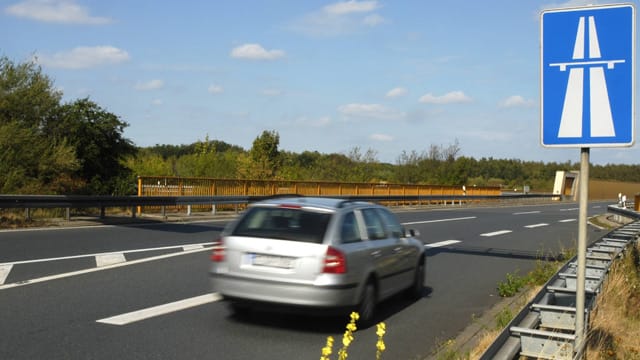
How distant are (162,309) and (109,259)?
4.38m

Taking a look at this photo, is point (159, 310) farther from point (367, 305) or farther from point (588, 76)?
point (588, 76)

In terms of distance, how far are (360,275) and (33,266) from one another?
6.00 m

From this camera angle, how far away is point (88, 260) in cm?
1184

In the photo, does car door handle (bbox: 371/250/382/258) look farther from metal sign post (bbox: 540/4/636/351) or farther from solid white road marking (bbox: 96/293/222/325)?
metal sign post (bbox: 540/4/636/351)

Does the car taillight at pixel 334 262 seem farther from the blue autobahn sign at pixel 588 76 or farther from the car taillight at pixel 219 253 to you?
the blue autobahn sign at pixel 588 76

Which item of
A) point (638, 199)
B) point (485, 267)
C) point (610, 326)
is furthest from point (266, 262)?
point (638, 199)

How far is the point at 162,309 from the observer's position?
8.10m

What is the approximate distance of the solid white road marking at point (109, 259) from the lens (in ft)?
38.0

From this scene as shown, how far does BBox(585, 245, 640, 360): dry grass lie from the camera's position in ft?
20.5

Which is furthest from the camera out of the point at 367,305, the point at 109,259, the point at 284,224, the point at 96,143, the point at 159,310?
the point at 96,143

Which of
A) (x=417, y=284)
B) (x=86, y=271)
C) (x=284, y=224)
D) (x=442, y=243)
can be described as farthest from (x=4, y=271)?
(x=442, y=243)

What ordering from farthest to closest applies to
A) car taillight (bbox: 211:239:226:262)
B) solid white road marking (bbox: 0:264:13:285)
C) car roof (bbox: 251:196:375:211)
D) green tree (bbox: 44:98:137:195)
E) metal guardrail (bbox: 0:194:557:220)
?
green tree (bbox: 44:98:137:195), metal guardrail (bbox: 0:194:557:220), solid white road marking (bbox: 0:264:13:285), car roof (bbox: 251:196:375:211), car taillight (bbox: 211:239:226:262)

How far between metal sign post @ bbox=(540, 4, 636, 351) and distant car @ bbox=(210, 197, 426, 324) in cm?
275

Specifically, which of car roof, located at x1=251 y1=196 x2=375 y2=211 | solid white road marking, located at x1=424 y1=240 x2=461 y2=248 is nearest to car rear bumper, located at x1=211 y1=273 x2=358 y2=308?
car roof, located at x1=251 y1=196 x2=375 y2=211
